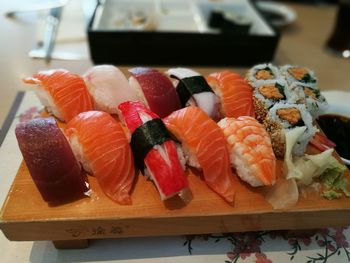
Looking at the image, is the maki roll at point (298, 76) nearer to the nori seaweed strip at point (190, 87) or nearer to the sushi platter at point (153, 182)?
the sushi platter at point (153, 182)

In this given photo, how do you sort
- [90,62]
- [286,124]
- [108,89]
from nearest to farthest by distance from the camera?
1. [286,124]
2. [108,89]
3. [90,62]

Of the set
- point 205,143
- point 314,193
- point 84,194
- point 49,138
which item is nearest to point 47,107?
point 49,138

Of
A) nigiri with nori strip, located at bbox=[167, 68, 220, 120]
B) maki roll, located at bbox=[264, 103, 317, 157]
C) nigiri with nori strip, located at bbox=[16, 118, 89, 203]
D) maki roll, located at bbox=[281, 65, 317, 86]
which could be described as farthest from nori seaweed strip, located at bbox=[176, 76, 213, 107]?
nigiri with nori strip, located at bbox=[16, 118, 89, 203]

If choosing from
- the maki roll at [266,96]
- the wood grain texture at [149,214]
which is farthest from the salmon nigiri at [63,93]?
the maki roll at [266,96]

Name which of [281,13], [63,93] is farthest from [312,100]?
[281,13]

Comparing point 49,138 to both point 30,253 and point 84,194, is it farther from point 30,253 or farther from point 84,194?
point 30,253

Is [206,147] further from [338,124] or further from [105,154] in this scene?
[338,124]
